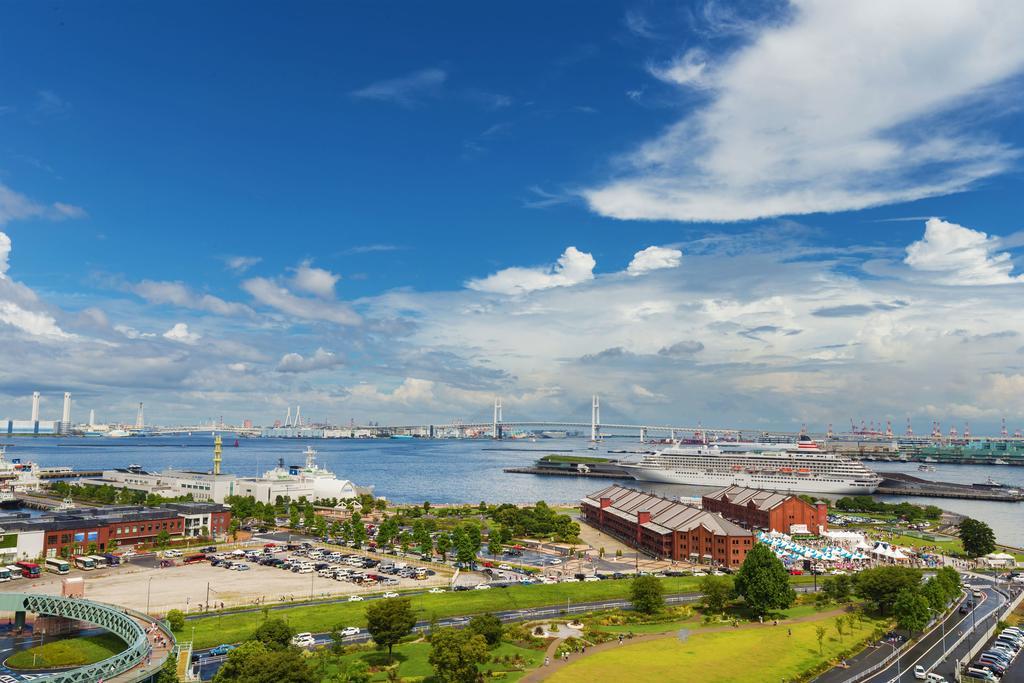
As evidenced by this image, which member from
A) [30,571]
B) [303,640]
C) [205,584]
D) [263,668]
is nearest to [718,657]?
[303,640]

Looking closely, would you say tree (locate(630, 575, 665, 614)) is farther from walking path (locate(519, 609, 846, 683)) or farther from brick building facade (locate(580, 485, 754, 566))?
brick building facade (locate(580, 485, 754, 566))

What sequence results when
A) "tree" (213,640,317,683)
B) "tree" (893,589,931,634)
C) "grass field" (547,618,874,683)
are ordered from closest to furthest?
1. "tree" (213,640,317,683)
2. "grass field" (547,618,874,683)
3. "tree" (893,589,931,634)

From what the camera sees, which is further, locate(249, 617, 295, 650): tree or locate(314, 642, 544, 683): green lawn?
locate(314, 642, 544, 683): green lawn

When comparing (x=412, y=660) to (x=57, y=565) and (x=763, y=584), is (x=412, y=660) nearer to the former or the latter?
(x=763, y=584)

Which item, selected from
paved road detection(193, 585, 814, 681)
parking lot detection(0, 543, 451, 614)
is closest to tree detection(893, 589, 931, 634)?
paved road detection(193, 585, 814, 681)

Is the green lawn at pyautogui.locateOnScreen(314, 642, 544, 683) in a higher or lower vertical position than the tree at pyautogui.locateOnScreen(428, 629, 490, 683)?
lower

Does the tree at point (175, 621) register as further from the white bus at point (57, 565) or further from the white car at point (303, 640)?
the white bus at point (57, 565)

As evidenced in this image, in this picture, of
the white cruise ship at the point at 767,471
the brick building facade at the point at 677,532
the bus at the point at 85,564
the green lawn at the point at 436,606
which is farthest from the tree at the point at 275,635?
the white cruise ship at the point at 767,471
